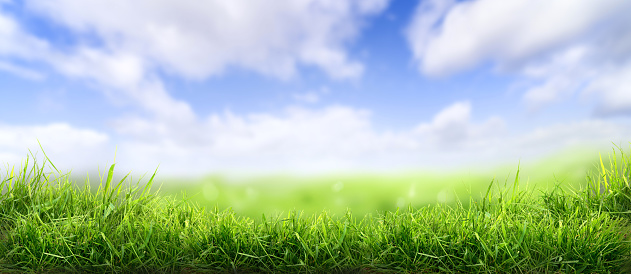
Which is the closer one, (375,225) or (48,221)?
(375,225)

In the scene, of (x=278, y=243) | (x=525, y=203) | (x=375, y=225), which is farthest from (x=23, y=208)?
(x=525, y=203)

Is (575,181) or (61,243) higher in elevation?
(575,181)

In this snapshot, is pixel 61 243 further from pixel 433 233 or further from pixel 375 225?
pixel 433 233

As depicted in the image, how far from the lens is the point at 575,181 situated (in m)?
4.12

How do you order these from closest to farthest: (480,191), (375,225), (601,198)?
(375,225), (480,191), (601,198)

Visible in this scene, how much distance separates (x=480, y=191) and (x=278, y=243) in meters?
2.04

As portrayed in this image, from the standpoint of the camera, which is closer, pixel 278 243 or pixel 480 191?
pixel 278 243

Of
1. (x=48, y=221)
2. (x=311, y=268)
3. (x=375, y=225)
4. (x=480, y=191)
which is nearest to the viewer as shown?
(x=311, y=268)

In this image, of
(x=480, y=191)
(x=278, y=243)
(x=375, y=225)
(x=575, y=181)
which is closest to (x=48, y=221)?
(x=278, y=243)

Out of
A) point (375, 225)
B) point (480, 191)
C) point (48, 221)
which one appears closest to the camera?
point (375, 225)

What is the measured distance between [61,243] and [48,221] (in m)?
0.61

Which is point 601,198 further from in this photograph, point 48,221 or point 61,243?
point 48,221

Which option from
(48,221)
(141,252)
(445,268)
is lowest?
(445,268)

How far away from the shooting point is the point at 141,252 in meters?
2.91
